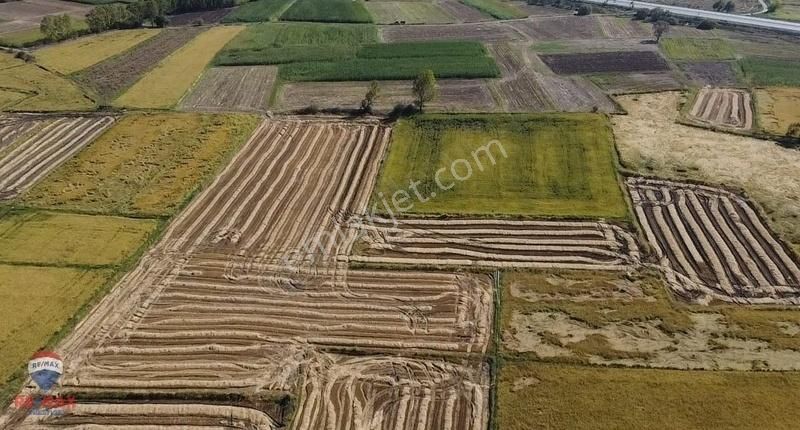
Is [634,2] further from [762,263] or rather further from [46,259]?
[46,259]

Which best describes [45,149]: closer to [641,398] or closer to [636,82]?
[641,398]

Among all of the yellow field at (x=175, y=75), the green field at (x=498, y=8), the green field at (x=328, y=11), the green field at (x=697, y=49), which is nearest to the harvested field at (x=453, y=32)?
the green field at (x=498, y=8)

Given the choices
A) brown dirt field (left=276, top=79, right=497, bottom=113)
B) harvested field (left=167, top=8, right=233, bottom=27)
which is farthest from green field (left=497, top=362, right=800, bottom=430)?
harvested field (left=167, top=8, right=233, bottom=27)

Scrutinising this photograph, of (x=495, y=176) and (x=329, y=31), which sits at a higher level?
(x=329, y=31)

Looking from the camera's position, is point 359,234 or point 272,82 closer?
point 359,234

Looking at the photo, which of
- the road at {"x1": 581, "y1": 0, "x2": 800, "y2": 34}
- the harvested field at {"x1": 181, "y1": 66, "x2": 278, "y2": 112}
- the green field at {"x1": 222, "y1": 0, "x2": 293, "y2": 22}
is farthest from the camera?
the green field at {"x1": 222, "y1": 0, "x2": 293, "y2": 22}

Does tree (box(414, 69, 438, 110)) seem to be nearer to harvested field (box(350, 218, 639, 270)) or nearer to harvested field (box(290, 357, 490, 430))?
harvested field (box(350, 218, 639, 270))

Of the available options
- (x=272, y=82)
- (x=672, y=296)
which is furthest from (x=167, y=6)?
(x=672, y=296)
